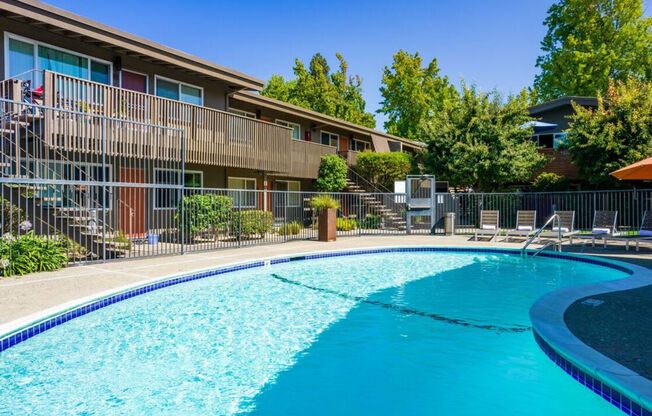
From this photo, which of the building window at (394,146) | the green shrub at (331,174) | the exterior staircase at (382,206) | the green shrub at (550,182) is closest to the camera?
the green shrub at (550,182)

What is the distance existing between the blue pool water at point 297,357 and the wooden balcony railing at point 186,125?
5.58 metres

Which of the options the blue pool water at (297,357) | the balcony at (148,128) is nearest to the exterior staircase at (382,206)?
the balcony at (148,128)

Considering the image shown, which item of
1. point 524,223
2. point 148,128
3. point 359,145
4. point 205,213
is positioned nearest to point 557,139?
point 524,223

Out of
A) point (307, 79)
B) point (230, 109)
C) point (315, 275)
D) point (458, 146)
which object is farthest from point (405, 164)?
point (307, 79)

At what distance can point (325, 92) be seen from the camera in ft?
138

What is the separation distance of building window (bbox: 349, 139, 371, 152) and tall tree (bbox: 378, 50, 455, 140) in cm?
864

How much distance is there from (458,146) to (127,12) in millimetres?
17319

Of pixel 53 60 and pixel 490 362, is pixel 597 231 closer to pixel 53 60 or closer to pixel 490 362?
pixel 490 362

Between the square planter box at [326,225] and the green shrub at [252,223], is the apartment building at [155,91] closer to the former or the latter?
the green shrub at [252,223]

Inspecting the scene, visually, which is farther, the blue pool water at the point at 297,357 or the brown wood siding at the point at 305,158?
the brown wood siding at the point at 305,158

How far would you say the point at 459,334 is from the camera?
Result: 579 cm

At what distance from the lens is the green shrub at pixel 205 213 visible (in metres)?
13.8

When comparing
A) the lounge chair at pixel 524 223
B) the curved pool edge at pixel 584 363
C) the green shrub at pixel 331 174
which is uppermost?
the green shrub at pixel 331 174

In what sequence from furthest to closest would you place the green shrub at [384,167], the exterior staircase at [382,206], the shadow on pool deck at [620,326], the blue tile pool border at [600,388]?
the green shrub at [384,167]
the exterior staircase at [382,206]
the shadow on pool deck at [620,326]
the blue tile pool border at [600,388]
